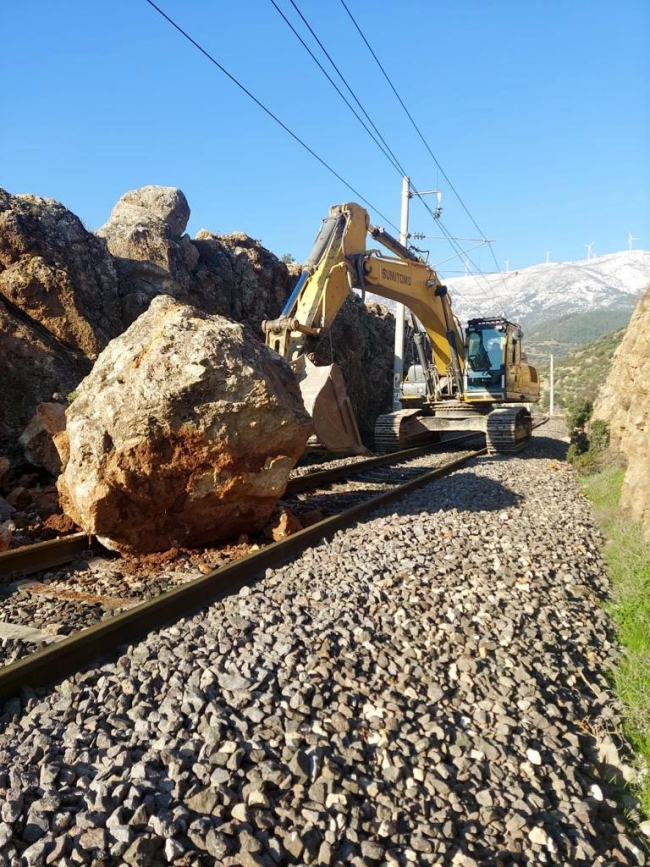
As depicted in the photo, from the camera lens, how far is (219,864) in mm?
2014

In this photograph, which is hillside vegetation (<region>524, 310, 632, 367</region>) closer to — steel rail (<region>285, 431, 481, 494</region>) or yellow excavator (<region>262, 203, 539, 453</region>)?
yellow excavator (<region>262, 203, 539, 453</region>)

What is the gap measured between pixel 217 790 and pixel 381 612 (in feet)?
6.32

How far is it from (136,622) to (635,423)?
9.17 metres

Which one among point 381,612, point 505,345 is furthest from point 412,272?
point 381,612

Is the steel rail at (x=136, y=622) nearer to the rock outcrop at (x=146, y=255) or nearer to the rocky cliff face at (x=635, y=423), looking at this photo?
the rocky cliff face at (x=635, y=423)

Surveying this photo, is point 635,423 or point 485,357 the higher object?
point 485,357

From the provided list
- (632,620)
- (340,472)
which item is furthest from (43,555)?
(340,472)

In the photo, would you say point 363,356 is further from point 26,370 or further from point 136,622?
point 136,622

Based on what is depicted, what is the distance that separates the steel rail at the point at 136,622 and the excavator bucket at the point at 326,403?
5.59 m

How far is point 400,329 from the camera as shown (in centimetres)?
2281

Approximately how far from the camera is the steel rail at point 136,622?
3146mm

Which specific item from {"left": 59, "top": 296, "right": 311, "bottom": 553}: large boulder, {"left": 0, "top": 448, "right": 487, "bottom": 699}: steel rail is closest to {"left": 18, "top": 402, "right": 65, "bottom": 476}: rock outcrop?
{"left": 59, "top": 296, "right": 311, "bottom": 553}: large boulder

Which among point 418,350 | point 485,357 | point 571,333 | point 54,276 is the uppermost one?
point 571,333

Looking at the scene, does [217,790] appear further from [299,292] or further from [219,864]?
[299,292]
